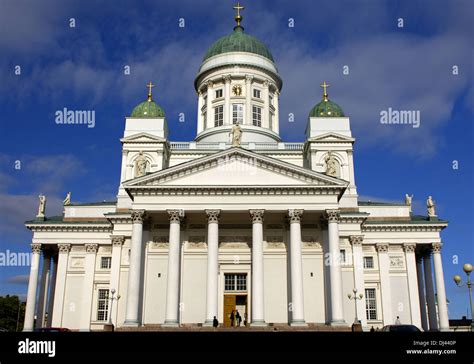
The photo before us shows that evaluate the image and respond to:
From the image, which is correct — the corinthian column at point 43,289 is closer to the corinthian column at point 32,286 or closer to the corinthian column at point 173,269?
the corinthian column at point 32,286

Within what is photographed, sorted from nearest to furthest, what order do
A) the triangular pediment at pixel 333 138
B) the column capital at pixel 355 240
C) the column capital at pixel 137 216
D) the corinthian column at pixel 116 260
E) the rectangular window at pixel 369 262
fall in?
the column capital at pixel 137 216, the corinthian column at pixel 116 260, the column capital at pixel 355 240, the rectangular window at pixel 369 262, the triangular pediment at pixel 333 138

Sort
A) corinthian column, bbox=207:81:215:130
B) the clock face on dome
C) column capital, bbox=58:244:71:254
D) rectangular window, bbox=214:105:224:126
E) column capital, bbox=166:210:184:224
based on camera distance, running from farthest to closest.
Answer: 1. corinthian column, bbox=207:81:215:130
2. the clock face on dome
3. rectangular window, bbox=214:105:224:126
4. column capital, bbox=58:244:71:254
5. column capital, bbox=166:210:184:224

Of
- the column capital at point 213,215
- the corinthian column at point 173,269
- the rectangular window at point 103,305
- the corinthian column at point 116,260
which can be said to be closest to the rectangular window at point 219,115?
the corinthian column at point 116,260

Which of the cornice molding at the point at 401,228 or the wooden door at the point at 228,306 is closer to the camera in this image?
the wooden door at the point at 228,306

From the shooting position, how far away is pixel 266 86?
182ft

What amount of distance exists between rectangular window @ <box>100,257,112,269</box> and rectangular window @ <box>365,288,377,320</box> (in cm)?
2292

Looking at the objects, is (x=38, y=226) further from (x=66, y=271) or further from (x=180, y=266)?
(x=180, y=266)

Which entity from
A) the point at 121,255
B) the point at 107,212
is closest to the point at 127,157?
the point at 107,212

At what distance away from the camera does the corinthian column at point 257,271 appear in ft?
111

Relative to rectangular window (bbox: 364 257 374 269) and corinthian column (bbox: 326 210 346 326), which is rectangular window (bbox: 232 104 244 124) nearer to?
rectangular window (bbox: 364 257 374 269)

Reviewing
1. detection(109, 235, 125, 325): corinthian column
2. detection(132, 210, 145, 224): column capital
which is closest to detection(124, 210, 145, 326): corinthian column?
detection(132, 210, 145, 224): column capital

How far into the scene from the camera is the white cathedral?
36375mm

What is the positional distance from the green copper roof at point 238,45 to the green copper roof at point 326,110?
1054 cm
